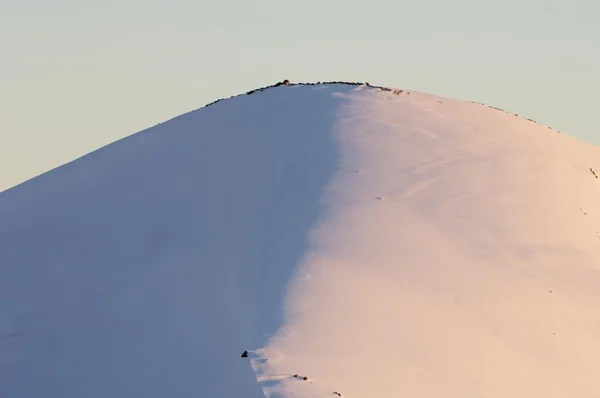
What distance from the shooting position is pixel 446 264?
50.4 ft

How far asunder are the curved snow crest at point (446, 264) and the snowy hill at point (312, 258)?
32mm

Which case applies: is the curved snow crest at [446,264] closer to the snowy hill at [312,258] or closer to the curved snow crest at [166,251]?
the snowy hill at [312,258]

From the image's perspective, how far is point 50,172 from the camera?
21875mm

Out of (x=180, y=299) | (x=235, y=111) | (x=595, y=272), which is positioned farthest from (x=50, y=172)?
(x=595, y=272)

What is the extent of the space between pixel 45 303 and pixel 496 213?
6252 mm

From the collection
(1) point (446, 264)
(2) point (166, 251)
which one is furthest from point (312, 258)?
(2) point (166, 251)

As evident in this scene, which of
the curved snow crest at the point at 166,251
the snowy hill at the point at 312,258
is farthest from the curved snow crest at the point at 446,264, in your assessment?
the curved snow crest at the point at 166,251

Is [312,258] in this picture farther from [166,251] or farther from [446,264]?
[166,251]

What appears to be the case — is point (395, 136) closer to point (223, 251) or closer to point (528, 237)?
point (528, 237)

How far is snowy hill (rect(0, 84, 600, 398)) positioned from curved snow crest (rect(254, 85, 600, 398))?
1.3 inches

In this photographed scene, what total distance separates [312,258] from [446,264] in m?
1.76

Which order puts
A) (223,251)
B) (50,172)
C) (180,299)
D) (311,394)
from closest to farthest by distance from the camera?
(311,394)
(180,299)
(223,251)
(50,172)

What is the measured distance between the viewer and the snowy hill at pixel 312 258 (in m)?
12.9

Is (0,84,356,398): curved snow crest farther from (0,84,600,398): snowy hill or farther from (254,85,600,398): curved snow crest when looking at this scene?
(254,85,600,398): curved snow crest
